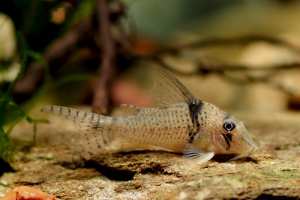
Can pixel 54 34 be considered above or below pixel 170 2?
below

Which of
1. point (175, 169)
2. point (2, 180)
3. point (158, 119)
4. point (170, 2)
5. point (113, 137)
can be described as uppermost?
point (170, 2)

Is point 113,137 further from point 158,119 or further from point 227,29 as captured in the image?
point 227,29

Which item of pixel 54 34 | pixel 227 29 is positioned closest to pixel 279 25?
pixel 227 29

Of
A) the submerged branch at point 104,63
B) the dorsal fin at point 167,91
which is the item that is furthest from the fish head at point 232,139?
the submerged branch at point 104,63

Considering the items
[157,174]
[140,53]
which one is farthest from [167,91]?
[140,53]

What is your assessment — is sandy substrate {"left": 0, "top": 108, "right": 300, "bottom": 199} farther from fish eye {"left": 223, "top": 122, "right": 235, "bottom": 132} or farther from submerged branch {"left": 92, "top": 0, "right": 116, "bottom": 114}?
submerged branch {"left": 92, "top": 0, "right": 116, "bottom": 114}

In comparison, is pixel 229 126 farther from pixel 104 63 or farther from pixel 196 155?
pixel 104 63

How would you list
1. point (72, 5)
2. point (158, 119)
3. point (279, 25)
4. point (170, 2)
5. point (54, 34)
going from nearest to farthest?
point (158, 119), point (72, 5), point (54, 34), point (279, 25), point (170, 2)

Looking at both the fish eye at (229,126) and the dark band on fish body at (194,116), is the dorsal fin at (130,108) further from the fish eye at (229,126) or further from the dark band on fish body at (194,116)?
the fish eye at (229,126)
